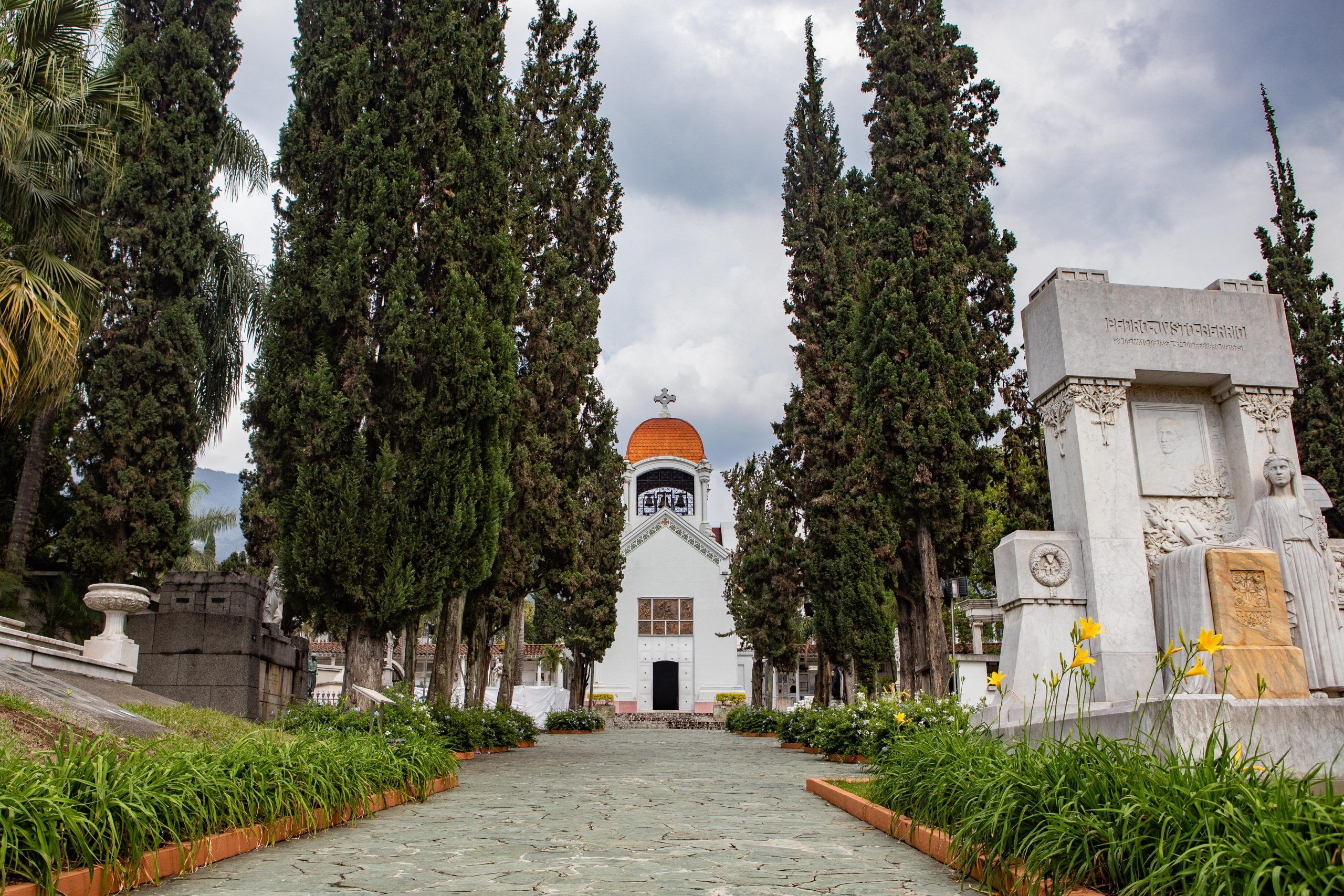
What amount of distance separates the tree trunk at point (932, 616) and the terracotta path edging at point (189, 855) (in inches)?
369

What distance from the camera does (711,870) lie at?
4.28m

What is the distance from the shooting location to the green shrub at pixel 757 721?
21.3 meters

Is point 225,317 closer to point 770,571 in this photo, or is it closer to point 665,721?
point 770,571

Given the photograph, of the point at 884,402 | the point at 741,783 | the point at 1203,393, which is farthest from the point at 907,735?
the point at 884,402

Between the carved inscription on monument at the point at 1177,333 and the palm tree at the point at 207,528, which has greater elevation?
the palm tree at the point at 207,528

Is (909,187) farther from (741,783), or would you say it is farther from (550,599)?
(550,599)

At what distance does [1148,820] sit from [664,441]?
43.0m

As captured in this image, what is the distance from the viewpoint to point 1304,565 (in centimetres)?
695

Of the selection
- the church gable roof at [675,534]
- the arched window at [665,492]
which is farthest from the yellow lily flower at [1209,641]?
the arched window at [665,492]

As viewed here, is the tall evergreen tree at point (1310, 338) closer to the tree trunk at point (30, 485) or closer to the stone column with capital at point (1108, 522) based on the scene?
the stone column with capital at point (1108, 522)

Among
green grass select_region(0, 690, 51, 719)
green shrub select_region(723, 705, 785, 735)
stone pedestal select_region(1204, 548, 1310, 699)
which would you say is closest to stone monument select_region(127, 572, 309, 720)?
green grass select_region(0, 690, 51, 719)

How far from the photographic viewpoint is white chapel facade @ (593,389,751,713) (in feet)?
124

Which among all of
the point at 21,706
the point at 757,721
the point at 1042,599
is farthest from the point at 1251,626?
the point at 757,721

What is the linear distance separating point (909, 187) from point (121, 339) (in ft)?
41.5
